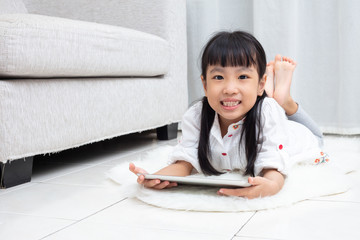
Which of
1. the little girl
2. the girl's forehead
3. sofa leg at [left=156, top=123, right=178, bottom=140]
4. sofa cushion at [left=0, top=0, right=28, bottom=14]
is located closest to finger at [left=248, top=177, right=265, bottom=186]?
the little girl

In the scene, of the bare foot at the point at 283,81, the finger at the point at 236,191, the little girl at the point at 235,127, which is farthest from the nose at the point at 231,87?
the bare foot at the point at 283,81

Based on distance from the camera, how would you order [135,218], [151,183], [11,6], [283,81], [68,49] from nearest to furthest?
[135,218], [151,183], [68,49], [283,81], [11,6]

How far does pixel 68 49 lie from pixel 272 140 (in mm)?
610

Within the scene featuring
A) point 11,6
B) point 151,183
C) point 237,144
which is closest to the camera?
point 151,183

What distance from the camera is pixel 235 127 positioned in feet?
3.51

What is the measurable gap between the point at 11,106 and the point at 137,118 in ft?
1.90

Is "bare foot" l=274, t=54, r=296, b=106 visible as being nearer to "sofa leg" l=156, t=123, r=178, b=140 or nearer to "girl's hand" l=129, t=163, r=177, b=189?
"girl's hand" l=129, t=163, r=177, b=189

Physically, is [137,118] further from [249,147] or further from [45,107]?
[249,147]

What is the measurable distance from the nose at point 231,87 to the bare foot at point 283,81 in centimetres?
40

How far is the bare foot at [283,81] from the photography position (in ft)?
4.42

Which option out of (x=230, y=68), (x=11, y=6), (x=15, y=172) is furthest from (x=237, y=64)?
(x=11, y=6)

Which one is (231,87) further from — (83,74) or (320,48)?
(320,48)

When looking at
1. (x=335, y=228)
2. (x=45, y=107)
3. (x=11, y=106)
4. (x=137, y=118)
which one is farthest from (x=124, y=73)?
(x=335, y=228)

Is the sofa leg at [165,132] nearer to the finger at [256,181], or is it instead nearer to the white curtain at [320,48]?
the white curtain at [320,48]
